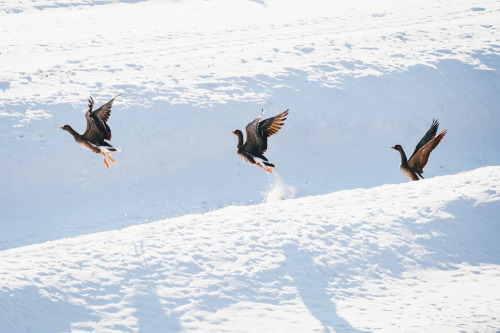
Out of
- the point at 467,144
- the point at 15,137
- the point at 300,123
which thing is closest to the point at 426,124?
the point at 467,144

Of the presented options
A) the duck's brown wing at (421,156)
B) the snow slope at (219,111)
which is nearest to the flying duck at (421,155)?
the duck's brown wing at (421,156)

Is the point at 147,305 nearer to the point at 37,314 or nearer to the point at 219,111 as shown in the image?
the point at 37,314

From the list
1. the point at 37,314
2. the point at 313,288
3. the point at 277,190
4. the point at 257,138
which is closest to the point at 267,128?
the point at 257,138

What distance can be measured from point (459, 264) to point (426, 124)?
8144 mm

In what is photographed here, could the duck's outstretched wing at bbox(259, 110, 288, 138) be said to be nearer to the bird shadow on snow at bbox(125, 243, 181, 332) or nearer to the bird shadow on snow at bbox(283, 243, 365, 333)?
the bird shadow on snow at bbox(283, 243, 365, 333)

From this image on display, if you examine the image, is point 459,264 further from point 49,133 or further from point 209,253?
point 49,133

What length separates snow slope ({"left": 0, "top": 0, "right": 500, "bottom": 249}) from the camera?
1377 cm

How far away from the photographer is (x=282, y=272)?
9133 mm

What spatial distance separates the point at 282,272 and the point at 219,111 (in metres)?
7.74

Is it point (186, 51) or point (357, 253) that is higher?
point (186, 51)

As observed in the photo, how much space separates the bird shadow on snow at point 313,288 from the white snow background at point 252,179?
0.03 metres

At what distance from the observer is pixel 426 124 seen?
17.2m

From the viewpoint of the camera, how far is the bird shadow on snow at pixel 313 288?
8070 mm

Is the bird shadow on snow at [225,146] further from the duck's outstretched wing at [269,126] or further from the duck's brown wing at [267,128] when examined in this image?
the duck's outstretched wing at [269,126]
